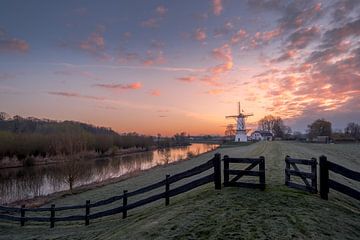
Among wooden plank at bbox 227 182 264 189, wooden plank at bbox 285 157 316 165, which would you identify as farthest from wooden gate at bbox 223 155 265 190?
wooden plank at bbox 285 157 316 165

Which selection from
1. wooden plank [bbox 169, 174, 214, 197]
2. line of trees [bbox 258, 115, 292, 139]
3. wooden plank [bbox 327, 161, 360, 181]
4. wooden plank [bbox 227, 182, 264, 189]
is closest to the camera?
wooden plank [bbox 327, 161, 360, 181]

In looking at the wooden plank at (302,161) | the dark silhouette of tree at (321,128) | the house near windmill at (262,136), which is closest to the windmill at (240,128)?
the house near windmill at (262,136)

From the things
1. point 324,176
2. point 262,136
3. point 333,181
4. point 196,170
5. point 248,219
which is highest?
point 262,136

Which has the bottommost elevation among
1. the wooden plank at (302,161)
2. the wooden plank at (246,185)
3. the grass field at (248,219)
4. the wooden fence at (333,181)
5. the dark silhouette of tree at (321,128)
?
the grass field at (248,219)

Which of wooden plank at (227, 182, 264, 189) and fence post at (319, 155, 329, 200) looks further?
wooden plank at (227, 182, 264, 189)

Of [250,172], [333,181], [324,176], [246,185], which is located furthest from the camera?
[246,185]

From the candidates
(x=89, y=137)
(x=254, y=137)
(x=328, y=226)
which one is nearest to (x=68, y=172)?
(x=328, y=226)

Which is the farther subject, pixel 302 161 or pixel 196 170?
pixel 302 161

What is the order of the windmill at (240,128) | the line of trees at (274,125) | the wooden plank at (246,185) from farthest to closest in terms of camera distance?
the line of trees at (274,125)
the windmill at (240,128)
the wooden plank at (246,185)

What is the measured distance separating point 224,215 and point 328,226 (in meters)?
2.84

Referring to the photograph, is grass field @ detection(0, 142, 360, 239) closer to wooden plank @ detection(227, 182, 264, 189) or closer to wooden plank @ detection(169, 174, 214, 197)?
wooden plank @ detection(227, 182, 264, 189)

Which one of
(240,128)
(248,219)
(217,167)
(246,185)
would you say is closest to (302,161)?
(246,185)

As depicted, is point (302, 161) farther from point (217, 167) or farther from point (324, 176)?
point (217, 167)

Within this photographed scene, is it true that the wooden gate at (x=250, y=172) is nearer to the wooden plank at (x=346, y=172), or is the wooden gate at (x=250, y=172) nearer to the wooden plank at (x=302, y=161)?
Result: the wooden plank at (x=302, y=161)
